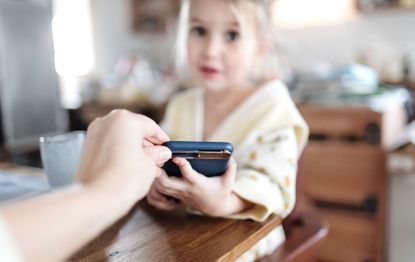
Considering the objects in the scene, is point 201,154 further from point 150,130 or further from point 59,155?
point 59,155

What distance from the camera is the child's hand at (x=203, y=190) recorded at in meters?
0.53

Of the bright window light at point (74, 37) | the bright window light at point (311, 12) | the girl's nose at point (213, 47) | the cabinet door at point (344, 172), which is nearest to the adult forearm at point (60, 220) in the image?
the girl's nose at point (213, 47)

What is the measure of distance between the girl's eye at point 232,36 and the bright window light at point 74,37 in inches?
101

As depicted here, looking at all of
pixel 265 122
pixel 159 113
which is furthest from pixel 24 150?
A: pixel 265 122

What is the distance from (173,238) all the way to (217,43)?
39 centimetres

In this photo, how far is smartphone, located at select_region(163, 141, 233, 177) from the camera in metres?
0.49

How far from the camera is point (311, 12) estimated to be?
7.34ft

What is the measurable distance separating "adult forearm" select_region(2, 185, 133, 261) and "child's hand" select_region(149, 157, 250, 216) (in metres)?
0.17

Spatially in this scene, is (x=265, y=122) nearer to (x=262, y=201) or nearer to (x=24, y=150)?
(x=262, y=201)

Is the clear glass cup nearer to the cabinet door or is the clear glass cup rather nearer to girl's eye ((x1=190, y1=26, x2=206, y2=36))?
girl's eye ((x1=190, y1=26, x2=206, y2=36))

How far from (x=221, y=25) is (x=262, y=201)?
1.14 ft

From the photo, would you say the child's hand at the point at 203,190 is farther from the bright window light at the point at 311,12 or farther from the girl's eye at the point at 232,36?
the bright window light at the point at 311,12

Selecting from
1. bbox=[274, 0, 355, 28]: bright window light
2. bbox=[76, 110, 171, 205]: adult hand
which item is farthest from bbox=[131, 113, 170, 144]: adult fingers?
bbox=[274, 0, 355, 28]: bright window light

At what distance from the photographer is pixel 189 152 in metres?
0.49
